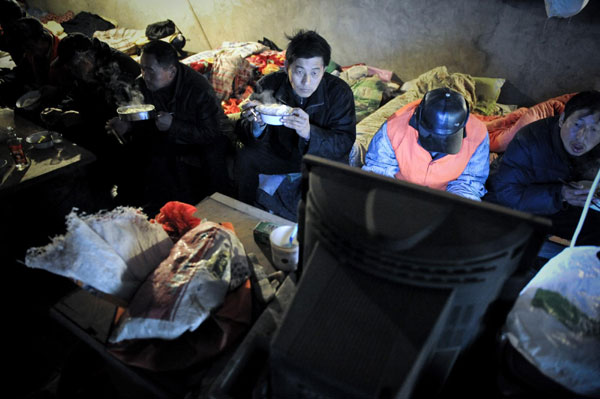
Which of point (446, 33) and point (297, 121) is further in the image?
point (446, 33)

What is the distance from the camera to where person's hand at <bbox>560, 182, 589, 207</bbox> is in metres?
2.32

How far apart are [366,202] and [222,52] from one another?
5.86m

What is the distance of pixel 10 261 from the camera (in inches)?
112

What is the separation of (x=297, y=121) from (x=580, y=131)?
2.03 metres

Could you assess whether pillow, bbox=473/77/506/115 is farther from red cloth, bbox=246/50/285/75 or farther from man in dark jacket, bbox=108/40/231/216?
man in dark jacket, bbox=108/40/231/216

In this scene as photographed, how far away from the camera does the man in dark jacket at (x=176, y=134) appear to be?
2992mm

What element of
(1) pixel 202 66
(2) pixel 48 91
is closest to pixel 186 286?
(2) pixel 48 91

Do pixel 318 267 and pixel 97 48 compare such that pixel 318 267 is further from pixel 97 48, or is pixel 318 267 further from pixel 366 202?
pixel 97 48

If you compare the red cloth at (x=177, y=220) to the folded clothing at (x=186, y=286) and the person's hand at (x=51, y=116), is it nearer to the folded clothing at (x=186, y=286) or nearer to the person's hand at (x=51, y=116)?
the folded clothing at (x=186, y=286)

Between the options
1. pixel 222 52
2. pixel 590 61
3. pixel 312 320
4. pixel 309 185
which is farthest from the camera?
pixel 222 52

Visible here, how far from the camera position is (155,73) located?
9.66ft

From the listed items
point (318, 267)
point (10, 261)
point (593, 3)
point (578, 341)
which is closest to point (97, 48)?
point (10, 261)

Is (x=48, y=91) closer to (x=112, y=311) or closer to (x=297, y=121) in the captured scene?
(x=297, y=121)

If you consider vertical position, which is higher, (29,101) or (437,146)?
(437,146)
